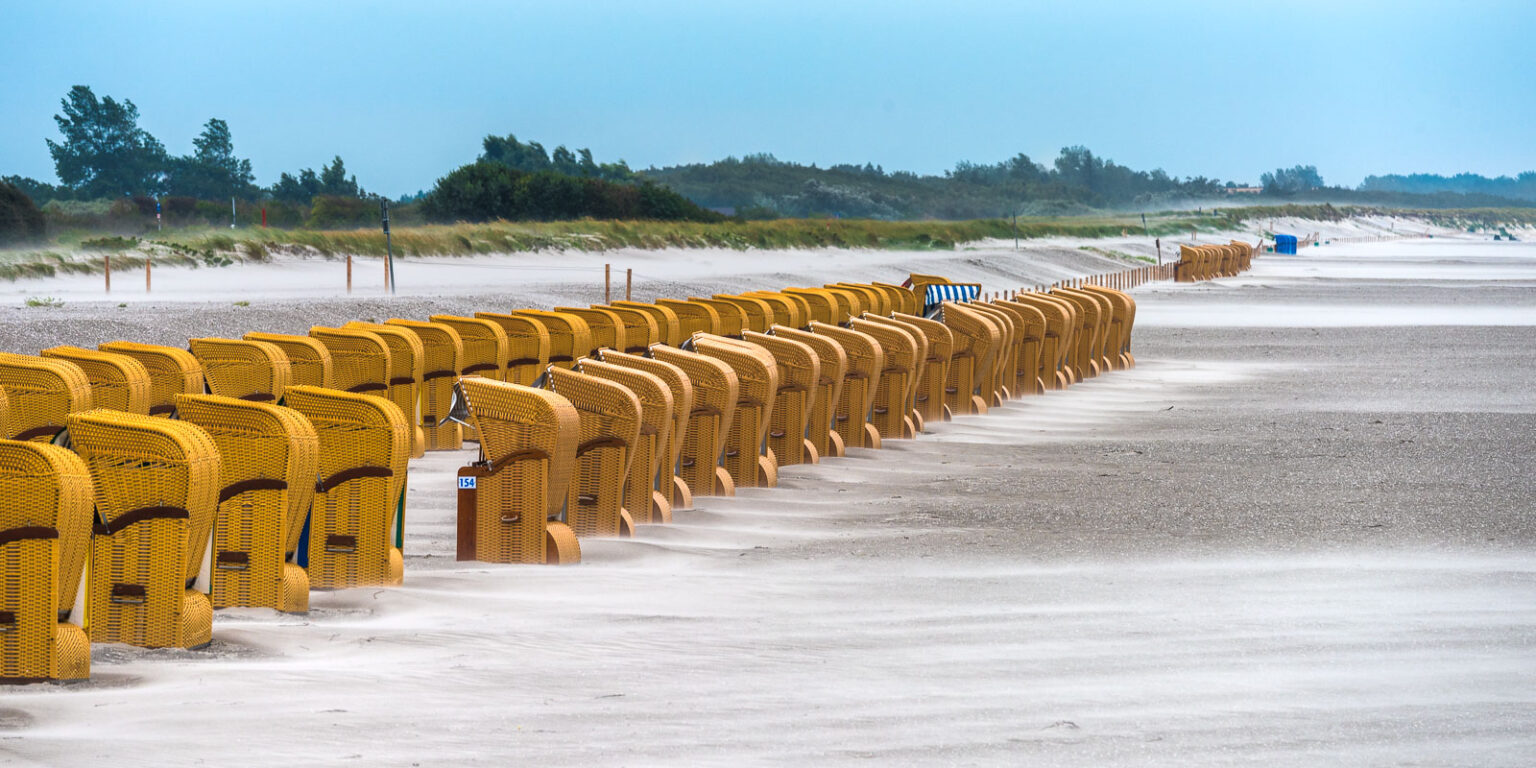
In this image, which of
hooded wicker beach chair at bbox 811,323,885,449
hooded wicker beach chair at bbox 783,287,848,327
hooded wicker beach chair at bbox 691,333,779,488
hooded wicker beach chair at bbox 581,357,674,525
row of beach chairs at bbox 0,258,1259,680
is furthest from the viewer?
hooded wicker beach chair at bbox 783,287,848,327

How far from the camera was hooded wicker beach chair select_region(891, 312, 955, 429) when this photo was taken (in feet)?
59.1

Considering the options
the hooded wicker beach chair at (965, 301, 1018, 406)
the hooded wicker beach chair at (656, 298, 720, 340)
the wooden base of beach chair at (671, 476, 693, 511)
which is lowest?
the wooden base of beach chair at (671, 476, 693, 511)

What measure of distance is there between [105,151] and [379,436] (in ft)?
309

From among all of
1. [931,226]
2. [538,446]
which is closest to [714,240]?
[931,226]

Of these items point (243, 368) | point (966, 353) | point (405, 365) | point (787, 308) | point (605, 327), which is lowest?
point (966, 353)

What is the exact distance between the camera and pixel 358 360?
44.7ft

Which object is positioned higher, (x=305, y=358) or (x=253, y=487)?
(x=305, y=358)

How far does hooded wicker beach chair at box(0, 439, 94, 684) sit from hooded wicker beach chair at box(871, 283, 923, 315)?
686 inches

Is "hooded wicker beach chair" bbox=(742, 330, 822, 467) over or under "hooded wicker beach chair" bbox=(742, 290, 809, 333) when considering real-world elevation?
under

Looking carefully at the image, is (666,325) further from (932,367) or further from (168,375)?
(168,375)

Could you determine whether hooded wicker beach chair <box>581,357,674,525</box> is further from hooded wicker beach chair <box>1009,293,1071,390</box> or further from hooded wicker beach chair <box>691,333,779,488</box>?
hooded wicker beach chair <box>1009,293,1071,390</box>

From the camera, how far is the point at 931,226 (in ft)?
330

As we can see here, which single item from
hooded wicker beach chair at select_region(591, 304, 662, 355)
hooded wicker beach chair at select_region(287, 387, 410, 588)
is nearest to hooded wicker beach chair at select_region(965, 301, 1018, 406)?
hooded wicker beach chair at select_region(591, 304, 662, 355)

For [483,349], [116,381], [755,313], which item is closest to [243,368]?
[116,381]
